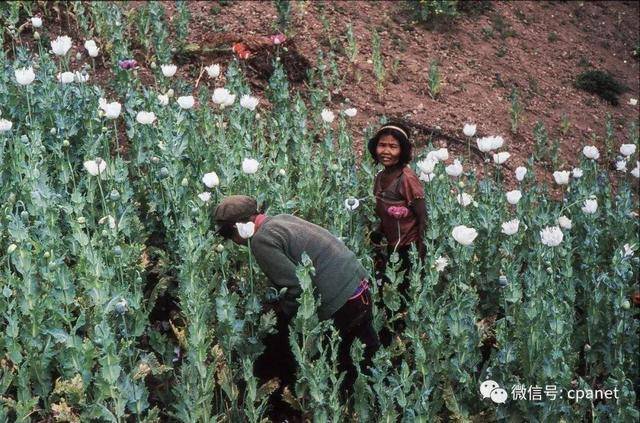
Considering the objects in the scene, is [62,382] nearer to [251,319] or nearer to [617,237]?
[251,319]

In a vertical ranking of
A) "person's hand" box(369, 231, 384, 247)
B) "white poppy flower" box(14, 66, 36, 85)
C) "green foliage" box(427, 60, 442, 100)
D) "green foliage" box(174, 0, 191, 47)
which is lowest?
"green foliage" box(427, 60, 442, 100)

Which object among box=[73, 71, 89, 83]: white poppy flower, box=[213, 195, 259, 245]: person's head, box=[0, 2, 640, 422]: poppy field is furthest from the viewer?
box=[73, 71, 89, 83]: white poppy flower

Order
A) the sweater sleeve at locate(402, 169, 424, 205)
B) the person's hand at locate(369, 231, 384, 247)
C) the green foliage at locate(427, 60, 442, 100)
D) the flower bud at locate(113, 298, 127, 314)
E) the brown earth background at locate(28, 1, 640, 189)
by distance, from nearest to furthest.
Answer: the flower bud at locate(113, 298, 127, 314) → the sweater sleeve at locate(402, 169, 424, 205) → the person's hand at locate(369, 231, 384, 247) → the brown earth background at locate(28, 1, 640, 189) → the green foliage at locate(427, 60, 442, 100)

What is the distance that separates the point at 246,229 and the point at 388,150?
4.73 ft

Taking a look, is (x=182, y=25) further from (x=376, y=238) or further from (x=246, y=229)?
(x=246, y=229)

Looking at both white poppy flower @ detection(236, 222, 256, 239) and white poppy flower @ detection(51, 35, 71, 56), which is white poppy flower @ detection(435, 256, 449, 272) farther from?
white poppy flower @ detection(51, 35, 71, 56)

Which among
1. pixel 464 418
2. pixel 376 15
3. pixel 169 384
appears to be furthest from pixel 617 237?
pixel 376 15

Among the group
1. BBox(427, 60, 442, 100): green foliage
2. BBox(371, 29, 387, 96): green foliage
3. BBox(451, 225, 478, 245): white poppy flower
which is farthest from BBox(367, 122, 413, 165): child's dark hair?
BBox(427, 60, 442, 100): green foliage

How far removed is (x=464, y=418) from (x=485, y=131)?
16.5 ft

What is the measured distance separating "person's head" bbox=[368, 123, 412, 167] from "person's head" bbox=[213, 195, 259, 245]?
126 cm

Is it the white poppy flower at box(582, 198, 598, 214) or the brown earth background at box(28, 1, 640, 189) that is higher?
the white poppy flower at box(582, 198, 598, 214)

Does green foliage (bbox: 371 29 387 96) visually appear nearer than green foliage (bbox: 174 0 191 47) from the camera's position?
No

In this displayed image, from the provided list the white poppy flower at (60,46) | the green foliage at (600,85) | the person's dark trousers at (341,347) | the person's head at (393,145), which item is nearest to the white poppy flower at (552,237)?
the person's head at (393,145)

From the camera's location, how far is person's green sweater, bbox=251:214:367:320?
357cm
